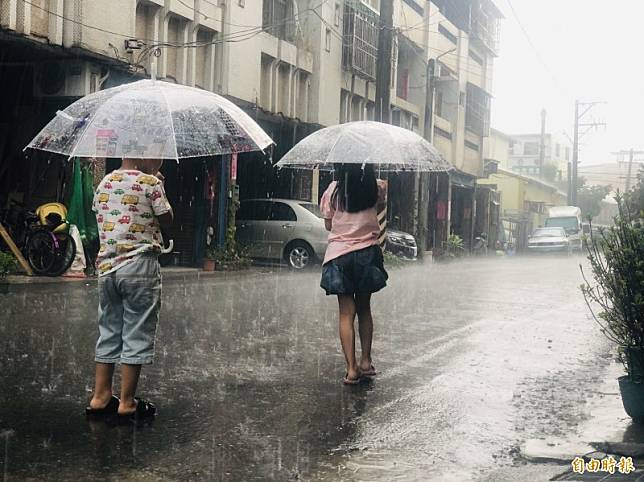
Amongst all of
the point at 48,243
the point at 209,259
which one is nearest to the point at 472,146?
the point at 209,259

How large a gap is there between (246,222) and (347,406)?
14903 mm

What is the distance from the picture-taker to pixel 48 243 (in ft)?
45.2

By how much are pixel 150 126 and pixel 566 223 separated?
4407 centimetres

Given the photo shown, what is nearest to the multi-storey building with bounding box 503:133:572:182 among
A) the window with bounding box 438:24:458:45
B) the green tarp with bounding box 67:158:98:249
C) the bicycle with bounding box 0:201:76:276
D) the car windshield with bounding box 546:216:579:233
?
the car windshield with bounding box 546:216:579:233

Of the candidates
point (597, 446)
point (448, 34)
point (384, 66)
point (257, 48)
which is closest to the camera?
point (597, 446)

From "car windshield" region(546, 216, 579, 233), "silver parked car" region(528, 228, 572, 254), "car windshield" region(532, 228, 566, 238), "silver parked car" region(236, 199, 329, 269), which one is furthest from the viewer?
"car windshield" region(546, 216, 579, 233)

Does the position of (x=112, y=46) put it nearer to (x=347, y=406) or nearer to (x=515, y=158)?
(x=347, y=406)

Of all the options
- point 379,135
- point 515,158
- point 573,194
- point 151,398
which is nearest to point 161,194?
point 151,398

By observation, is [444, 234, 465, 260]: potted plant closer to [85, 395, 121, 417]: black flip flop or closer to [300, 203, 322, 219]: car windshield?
[300, 203, 322, 219]: car windshield

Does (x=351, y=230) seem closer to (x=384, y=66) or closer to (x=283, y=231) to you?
(x=283, y=231)

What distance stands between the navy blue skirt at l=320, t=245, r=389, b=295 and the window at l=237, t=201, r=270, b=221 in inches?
543

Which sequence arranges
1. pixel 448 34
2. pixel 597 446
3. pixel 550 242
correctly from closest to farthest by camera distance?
pixel 597 446
pixel 448 34
pixel 550 242

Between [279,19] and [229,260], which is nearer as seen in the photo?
[229,260]

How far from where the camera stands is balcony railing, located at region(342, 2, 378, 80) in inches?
1013
